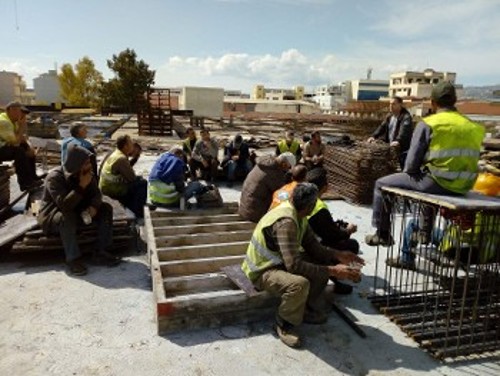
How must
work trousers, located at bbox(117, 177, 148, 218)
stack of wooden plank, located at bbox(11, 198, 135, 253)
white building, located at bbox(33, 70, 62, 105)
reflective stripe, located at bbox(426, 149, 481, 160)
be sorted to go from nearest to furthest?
reflective stripe, located at bbox(426, 149, 481, 160) < stack of wooden plank, located at bbox(11, 198, 135, 253) < work trousers, located at bbox(117, 177, 148, 218) < white building, located at bbox(33, 70, 62, 105)

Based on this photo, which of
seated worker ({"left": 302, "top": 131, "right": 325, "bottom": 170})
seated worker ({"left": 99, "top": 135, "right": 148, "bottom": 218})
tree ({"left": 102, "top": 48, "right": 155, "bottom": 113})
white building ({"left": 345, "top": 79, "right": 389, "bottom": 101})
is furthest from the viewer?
white building ({"left": 345, "top": 79, "right": 389, "bottom": 101})

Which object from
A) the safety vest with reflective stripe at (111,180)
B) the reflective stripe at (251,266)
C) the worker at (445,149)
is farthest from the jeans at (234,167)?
the reflective stripe at (251,266)

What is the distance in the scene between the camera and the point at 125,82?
39812 mm

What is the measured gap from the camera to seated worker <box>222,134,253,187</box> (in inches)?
364

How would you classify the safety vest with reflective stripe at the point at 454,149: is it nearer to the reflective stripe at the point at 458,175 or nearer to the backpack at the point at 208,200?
the reflective stripe at the point at 458,175

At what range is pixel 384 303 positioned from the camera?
165 inches

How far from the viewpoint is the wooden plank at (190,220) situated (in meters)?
5.69

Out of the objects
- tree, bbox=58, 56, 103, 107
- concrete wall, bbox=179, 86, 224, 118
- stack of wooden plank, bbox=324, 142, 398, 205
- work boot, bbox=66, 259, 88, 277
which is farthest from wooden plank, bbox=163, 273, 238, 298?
tree, bbox=58, 56, 103, 107

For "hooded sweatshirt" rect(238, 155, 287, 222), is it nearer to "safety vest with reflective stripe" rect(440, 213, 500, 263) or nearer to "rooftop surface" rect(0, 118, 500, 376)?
"rooftop surface" rect(0, 118, 500, 376)

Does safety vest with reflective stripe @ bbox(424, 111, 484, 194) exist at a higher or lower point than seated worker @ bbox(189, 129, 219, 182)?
higher

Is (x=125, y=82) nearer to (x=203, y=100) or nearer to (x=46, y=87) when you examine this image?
(x=203, y=100)

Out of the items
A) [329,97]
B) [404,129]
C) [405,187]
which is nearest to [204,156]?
[404,129]

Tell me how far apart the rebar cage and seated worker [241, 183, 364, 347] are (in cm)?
→ 90

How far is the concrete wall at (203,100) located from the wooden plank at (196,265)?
29.1 metres
